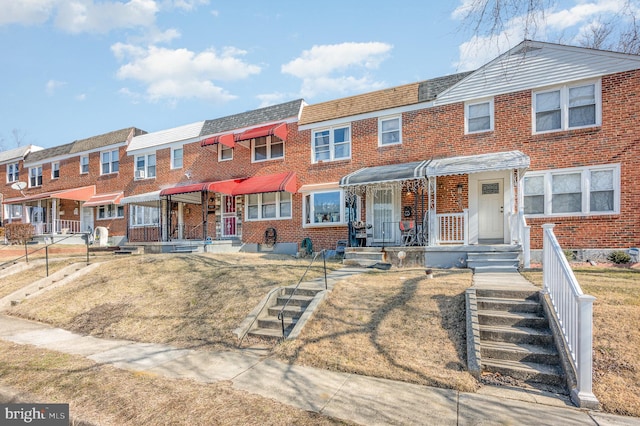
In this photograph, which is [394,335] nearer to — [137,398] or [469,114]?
[137,398]

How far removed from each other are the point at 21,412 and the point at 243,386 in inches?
104

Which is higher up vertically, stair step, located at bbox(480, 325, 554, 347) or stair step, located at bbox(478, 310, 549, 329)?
stair step, located at bbox(478, 310, 549, 329)

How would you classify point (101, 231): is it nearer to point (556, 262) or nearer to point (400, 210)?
point (400, 210)

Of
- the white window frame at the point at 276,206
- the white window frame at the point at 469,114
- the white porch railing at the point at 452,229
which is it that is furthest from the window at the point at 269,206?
the white window frame at the point at 469,114

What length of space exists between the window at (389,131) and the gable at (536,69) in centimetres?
176

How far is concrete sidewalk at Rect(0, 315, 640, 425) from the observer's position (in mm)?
3586

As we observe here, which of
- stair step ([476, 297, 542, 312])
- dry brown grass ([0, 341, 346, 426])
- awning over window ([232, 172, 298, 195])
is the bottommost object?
dry brown grass ([0, 341, 346, 426])

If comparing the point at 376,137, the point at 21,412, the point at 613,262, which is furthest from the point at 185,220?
the point at 613,262

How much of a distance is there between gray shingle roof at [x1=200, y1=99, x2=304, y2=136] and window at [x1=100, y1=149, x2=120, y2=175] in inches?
295

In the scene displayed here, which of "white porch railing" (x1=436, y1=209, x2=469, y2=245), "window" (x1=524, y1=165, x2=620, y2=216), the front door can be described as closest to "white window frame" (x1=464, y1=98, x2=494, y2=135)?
"window" (x1=524, y1=165, x2=620, y2=216)

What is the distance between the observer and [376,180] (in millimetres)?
11609

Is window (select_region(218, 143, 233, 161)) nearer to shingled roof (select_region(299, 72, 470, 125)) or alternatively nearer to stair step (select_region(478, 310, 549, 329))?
shingled roof (select_region(299, 72, 470, 125))

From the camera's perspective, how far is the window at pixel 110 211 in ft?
72.4

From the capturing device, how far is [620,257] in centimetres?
969
